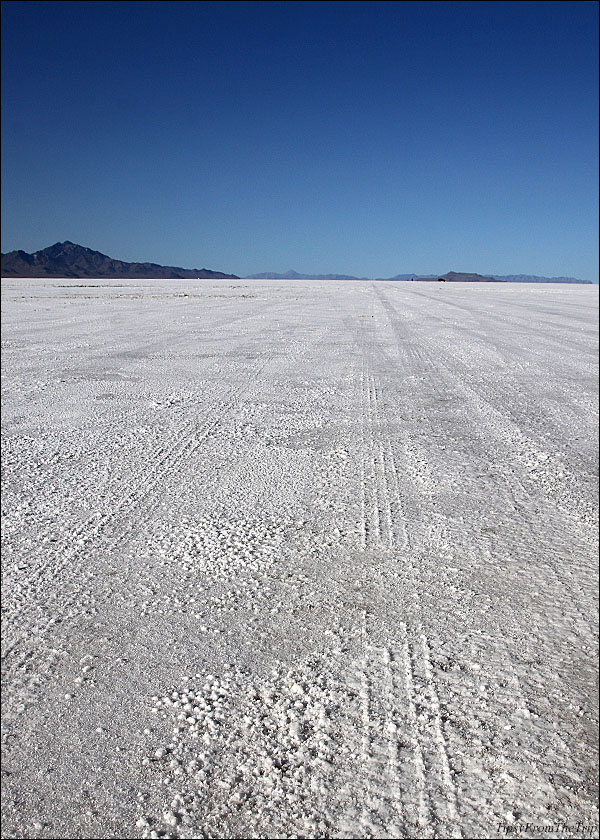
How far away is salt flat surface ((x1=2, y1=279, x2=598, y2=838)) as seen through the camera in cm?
126

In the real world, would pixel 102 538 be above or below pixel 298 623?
above

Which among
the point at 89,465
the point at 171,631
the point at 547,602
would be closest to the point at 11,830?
the point at 171,631

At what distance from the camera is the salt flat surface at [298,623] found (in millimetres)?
1264

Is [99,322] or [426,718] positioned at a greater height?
[99,322]

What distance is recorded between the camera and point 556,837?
1177mm

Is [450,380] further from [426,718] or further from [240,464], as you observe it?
[426,718]

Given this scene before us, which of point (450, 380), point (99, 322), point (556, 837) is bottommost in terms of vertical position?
point (556, 837)

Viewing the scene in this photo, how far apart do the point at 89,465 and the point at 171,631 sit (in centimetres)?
155

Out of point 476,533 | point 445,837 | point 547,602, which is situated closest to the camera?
point 445,837

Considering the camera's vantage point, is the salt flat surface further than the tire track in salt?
No

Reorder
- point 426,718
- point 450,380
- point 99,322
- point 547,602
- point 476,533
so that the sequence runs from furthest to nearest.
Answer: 1. point 99,322
2. point 450,380
3. point 476,533
4. point 547,602
5. point 426,718

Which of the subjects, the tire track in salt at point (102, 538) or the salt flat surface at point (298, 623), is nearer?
the salt flat surface at point (298, 623)

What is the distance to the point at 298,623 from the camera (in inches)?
72.5

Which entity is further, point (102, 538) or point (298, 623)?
point (102, 538)
